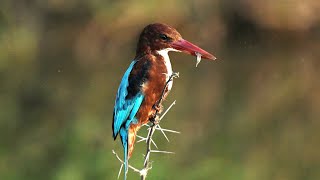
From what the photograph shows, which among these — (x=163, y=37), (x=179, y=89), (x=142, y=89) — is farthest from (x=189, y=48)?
(x=179, y=89)

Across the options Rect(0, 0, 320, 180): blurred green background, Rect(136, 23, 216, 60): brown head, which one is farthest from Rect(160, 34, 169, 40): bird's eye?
Rect(0, 0, 320, 180): blurred green background

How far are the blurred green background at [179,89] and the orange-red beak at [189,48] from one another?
3.13m

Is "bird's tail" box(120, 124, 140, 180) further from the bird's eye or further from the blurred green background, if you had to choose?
the blurred green background

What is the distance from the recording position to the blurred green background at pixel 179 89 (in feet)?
20.2

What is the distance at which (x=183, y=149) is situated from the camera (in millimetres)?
6559

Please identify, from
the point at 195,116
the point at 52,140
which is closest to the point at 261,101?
the point at 195,116

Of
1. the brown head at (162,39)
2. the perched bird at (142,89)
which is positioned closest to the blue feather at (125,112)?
the perched bird at (142,89)

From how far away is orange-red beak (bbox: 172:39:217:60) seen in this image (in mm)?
2361

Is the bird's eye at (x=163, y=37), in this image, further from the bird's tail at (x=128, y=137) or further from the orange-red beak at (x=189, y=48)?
the bird's tail at (x=128, y=137)

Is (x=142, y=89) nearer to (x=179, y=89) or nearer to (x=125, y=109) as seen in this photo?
(x=125, y=109)

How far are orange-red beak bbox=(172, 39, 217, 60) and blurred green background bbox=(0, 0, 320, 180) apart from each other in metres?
3.13

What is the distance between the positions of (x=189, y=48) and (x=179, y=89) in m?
5.73

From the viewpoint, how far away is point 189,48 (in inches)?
94.5

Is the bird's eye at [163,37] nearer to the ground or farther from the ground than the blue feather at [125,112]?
farther from the ground
